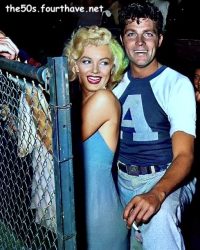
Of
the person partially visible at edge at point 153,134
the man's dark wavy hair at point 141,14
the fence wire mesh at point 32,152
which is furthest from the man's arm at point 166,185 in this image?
the man's dark wavy hair at point 141,14

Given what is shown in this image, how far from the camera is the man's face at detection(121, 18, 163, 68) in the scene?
2684mm

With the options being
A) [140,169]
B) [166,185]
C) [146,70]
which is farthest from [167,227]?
[146,70]

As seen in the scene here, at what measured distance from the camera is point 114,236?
8.17 ft

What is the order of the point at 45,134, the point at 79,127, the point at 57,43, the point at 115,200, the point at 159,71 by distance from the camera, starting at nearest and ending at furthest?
1. the point at 45,134
2. the point at 79,127
3. the point at 115,200
4. the point at 159,71
5. the point at 57,43

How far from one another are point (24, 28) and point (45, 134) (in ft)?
23.6

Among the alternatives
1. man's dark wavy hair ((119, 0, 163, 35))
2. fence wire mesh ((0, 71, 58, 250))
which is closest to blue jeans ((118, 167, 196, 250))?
fence wire mesh ((0, 71, 58, 250))

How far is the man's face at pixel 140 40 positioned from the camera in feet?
8.80

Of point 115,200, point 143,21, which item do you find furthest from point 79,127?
point 143,21

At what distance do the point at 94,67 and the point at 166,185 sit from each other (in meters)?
1.14

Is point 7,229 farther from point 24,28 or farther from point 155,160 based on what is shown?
point 24,28

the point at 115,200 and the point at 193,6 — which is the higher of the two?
the point at 193,6

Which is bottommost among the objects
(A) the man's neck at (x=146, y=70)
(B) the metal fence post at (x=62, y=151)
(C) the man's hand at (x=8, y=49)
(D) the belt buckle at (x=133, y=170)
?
(D) the belt buckle at (x=133, y=170)

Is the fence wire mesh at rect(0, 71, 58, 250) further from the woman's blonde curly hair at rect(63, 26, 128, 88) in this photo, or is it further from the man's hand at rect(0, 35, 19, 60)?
the woman's blonde curly hair at rect(63, 26, 128, 88)

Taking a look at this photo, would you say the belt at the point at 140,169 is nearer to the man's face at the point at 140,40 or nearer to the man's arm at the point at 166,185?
the man's arm at the point at 166,185
